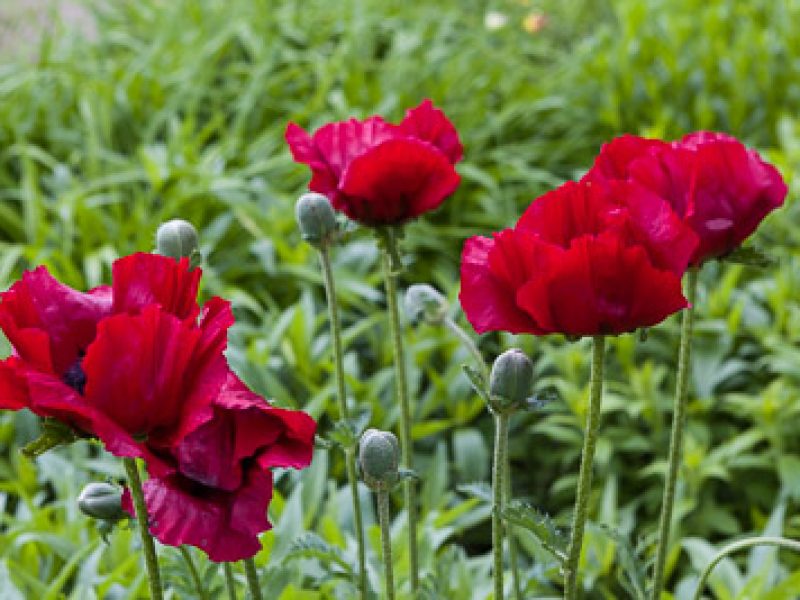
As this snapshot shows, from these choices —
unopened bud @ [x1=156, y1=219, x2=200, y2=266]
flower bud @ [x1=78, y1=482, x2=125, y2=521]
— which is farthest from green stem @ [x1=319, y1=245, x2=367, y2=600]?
flower bud @ [x1=78, y1=482, x2=125, y2=521]

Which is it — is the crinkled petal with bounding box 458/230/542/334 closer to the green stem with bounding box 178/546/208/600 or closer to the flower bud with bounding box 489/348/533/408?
the flower bud with bounding box 489/348/533/408

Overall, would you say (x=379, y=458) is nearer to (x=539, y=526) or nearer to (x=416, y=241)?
(x=539, y=526)

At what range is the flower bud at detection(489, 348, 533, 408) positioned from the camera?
91 cm

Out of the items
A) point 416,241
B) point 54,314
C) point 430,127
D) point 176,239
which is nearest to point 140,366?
point 54,314

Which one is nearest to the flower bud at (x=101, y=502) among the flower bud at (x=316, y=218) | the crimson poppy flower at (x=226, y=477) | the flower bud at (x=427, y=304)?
the crimson poppy flower at (x=226, y=477)

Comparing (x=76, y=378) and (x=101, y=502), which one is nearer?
(x=76, y=378)

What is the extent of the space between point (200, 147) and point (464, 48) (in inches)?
41.9

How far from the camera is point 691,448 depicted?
209 cm

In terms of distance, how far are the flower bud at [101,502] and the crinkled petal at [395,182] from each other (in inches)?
13.9

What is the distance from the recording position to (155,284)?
2.70 ft

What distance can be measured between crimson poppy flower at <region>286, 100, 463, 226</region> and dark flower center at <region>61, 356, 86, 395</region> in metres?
0.38

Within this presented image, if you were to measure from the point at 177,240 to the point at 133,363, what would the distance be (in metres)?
0.35

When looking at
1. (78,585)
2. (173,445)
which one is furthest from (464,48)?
(173,445)

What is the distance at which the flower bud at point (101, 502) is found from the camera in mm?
985
